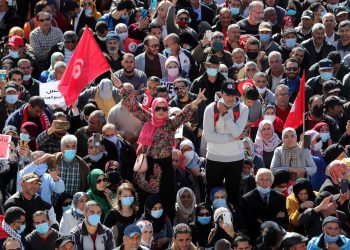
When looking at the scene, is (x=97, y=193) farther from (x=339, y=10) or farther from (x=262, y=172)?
(x=339, y=10)

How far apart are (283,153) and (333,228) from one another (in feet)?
6.38

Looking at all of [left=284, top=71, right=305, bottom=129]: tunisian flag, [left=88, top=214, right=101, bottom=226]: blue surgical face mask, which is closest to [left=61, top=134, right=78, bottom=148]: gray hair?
[left=88, top=214, right=101, bottom=226]: blue surgical face mask

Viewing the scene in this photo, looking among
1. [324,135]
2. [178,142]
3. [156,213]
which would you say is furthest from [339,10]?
[156,213]

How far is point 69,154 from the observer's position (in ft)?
65.0

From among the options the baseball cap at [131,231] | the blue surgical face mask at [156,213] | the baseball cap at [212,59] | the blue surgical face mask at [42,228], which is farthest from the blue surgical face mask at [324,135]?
the blue surgical face mask at [42,228]

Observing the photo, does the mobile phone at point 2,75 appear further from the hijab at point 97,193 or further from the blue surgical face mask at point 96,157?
the hijab at point 97,193

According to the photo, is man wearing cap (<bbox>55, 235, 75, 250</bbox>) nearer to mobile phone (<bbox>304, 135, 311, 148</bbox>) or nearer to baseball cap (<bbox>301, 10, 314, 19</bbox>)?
mobile phone (<bbox>304, 135, 311, 148</bbox>)

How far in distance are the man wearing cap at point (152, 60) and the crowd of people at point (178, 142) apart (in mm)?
20

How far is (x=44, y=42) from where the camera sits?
2391cm

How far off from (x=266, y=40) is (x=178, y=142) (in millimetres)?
3919

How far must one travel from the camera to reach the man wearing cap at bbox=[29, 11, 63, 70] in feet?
78.2

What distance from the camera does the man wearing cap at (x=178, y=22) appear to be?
2409 centimetres

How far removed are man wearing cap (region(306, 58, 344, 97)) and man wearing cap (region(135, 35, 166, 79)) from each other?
2.05m

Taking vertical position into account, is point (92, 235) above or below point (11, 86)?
below
